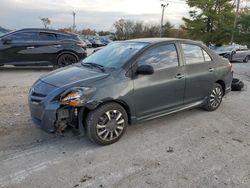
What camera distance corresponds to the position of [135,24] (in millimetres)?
68250

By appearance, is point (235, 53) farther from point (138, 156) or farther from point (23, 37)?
point (138, 156)

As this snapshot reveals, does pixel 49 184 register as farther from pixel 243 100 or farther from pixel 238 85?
pixel 238 85

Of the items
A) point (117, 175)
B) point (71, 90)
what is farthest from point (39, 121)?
point (117, 175)

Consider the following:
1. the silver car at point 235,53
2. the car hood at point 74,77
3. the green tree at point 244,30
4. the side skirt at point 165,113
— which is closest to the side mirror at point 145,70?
the car hood at point 74,77

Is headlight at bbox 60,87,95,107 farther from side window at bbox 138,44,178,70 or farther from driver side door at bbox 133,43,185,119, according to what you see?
side window at bbox 138,44,178,70

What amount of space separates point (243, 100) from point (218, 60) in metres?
1.87

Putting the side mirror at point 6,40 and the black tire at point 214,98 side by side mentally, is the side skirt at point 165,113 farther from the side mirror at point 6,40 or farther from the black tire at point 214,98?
the side mirror at point 6,40

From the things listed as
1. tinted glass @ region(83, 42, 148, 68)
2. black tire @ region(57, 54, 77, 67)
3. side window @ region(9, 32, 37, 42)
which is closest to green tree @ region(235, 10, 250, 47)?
black tire @ region(57, 54, 77, 67)

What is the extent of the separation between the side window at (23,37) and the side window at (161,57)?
7.12 m

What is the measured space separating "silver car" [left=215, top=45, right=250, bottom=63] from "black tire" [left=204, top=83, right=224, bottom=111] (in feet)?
47.7

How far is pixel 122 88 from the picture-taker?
164 inches

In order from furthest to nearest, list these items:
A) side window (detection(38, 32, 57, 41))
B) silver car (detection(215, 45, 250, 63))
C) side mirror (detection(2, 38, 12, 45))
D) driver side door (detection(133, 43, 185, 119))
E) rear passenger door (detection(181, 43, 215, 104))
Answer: silver car (detection(215, 45, 250, 63)) → side window (detection(38, 32, 57, 41)) → side mirror (detection(2, 38, 12, 45)) → rear passenger door (detection(181, 43, 215, 104)) → driver side door (detection(133, 43, 185, 119))

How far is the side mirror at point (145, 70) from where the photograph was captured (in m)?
4.31

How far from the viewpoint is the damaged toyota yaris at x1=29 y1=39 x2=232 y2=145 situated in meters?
3.91
